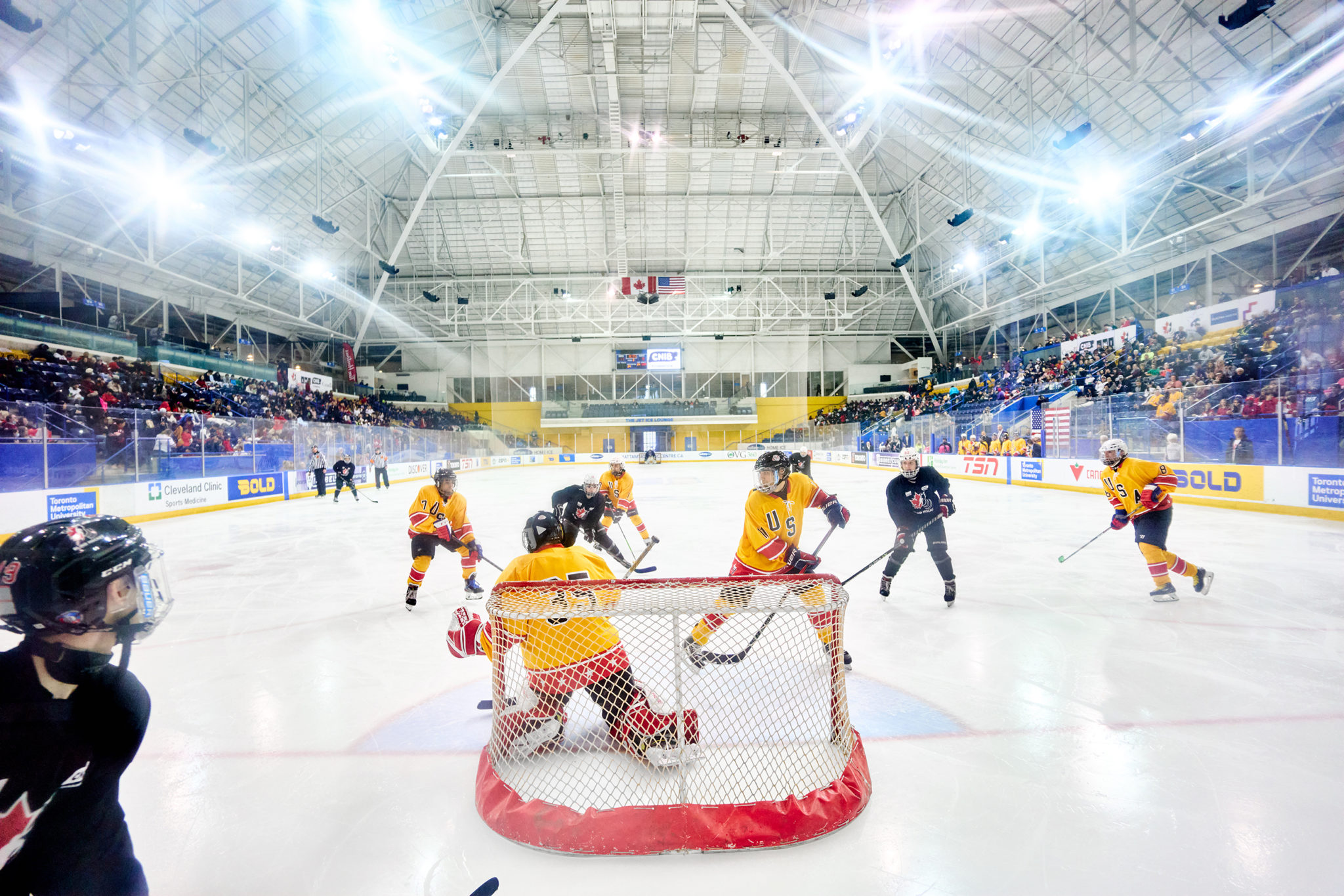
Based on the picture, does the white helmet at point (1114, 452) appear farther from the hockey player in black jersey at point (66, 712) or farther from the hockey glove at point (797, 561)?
the hockey player in black jersey at point (66, 712)

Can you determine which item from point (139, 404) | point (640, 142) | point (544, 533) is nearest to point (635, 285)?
point (640, 142)

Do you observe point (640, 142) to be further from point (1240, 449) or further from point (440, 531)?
point (440, 531)

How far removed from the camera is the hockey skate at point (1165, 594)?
4.88m

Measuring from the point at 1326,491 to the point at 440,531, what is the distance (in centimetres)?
1242

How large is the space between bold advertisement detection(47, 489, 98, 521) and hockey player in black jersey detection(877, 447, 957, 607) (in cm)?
1104

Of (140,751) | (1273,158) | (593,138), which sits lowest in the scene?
(140,751)

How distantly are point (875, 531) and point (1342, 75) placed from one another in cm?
1579

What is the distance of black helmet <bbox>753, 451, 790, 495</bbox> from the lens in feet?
12.4

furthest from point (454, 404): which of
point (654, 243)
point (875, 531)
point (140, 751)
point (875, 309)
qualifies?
point (140, 751)

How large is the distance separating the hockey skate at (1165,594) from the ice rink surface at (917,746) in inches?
5.4

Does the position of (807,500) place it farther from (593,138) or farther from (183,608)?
(593,138)

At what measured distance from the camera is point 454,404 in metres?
37.0

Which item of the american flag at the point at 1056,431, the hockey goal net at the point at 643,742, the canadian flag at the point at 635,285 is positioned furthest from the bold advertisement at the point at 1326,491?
the canadian flag at the point at 635,285

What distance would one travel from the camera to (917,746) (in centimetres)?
272
